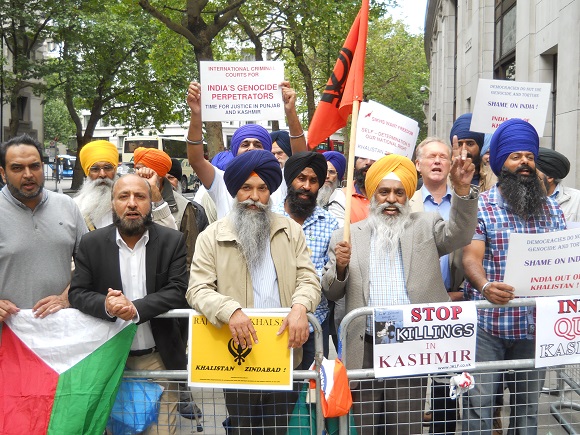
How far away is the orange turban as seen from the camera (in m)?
6.30

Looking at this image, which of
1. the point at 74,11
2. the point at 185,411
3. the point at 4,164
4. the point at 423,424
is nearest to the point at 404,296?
the point at 423,424

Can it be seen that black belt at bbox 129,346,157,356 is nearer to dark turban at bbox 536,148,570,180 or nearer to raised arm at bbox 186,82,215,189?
raised arm at bbox 186,82,215,189

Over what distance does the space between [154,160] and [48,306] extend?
2383mm

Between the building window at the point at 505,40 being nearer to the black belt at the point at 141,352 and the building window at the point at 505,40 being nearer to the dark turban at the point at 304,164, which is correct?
the dark turban at the point at 304,164

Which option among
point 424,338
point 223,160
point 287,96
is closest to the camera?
point 424,338

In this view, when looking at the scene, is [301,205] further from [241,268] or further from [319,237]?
[241,268]

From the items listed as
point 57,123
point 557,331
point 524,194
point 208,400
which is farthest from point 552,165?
point 57,123

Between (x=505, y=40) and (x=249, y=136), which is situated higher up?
(x=505, y=40)

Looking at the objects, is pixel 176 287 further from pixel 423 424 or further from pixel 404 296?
pixel 423 424

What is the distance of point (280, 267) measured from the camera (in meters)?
4.20

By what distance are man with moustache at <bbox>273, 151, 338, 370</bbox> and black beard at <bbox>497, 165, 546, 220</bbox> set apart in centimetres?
120

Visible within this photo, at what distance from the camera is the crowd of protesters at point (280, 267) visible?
4.12 meters

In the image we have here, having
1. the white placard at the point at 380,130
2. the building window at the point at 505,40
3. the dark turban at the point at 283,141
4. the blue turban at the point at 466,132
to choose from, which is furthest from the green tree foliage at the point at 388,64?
the white placard at the point at 380,130

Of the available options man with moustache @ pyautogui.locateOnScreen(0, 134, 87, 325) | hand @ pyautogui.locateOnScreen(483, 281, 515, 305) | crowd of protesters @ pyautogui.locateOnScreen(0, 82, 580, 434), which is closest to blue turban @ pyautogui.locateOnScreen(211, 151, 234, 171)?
crowd of protesters @ pyautogui.locateOnScreen(0, 82, 580, 434)
